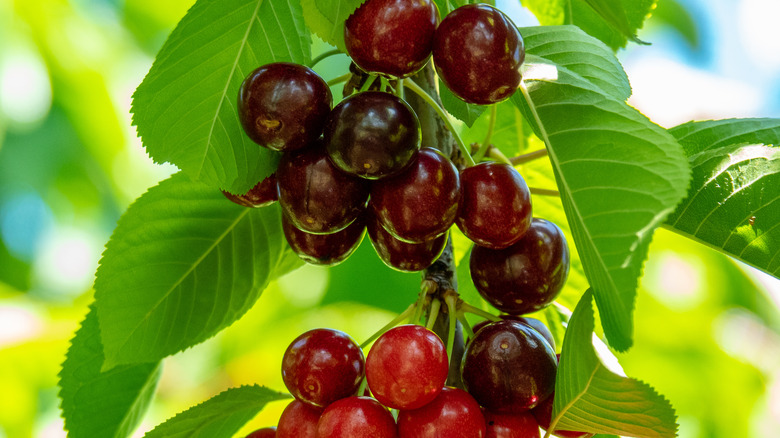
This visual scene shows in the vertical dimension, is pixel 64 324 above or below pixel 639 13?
below

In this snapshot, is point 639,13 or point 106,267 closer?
point 106,267

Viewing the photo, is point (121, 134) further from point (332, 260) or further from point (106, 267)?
point (332, 260)

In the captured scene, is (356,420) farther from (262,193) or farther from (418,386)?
(262,193)

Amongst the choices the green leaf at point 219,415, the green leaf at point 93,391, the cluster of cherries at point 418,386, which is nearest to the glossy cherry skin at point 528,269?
the cluster of cherries at point 418,386

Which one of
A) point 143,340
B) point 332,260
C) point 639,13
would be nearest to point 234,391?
point 143,340

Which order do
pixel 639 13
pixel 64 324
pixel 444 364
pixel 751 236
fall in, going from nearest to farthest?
pixel 444 364 < pixel 751 236 < pixel 639 13 < pixel 64 324

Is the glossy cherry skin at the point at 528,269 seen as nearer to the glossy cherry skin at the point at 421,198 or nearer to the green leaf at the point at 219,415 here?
the glossy cherry skin at the point at 421,198
